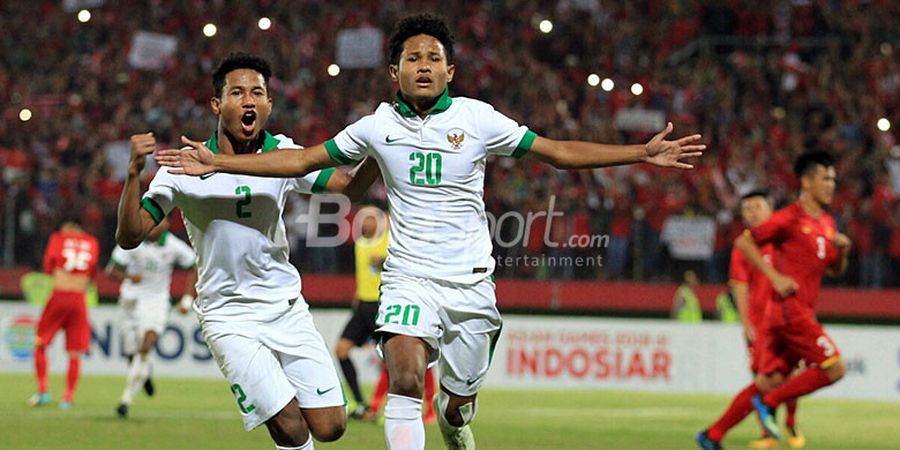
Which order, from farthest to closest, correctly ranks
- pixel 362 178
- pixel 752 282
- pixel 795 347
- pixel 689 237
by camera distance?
pixel 689 237
pixel 752 282
pixel 795 347
pixel 362 178

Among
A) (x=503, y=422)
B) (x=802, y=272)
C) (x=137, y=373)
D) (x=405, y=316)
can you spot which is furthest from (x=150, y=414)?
(x=405, y=316)

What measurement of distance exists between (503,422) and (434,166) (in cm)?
805

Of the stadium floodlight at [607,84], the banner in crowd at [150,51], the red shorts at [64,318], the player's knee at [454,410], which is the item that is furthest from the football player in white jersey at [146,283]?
the banner in crowd at [150,51]

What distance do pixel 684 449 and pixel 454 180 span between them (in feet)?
19.5

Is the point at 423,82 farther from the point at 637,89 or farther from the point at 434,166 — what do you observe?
the point at 637,89

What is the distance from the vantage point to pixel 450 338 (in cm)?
763

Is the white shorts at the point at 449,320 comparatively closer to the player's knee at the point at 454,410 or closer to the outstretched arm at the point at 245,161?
the player's knee at the point at 454,410

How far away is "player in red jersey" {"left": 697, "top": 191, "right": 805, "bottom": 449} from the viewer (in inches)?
478

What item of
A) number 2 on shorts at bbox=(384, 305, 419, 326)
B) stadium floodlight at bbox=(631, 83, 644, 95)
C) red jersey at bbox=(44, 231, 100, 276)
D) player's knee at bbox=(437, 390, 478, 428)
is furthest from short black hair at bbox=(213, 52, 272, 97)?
stadium floodlight at bbox=(631, 83, 644, 95)

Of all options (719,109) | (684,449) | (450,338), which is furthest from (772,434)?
(719,109)

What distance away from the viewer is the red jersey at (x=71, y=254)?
55.4ft

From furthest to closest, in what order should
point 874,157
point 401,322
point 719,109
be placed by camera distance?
point 719,109 < point 874,157 < point 401,322

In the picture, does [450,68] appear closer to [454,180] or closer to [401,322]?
[454,180]

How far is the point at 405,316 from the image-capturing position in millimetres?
7336
